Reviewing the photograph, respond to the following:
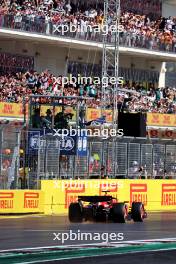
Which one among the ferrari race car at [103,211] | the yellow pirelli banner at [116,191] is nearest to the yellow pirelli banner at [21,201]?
the yellow pirelli banner at [116,191]

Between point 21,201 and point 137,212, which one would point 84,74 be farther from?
point 137,212

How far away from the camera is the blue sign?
24.6m

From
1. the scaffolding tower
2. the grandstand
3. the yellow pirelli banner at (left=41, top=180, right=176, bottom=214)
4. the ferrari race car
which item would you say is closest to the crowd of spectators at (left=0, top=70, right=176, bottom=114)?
the grandstand

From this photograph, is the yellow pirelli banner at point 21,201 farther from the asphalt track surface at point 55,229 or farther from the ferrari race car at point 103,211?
the ferrari race car at point 103,211

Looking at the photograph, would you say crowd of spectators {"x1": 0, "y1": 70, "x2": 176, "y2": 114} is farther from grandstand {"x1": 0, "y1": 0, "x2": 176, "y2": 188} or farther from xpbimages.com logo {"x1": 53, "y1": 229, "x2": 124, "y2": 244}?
xpbimages.com logo {"x1": 53, "y1": 229, "x2": 124, "y2": 244}

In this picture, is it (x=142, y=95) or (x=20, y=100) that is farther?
(x=142, y=95)

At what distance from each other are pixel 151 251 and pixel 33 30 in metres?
26.3

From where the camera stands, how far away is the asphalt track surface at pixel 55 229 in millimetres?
14422

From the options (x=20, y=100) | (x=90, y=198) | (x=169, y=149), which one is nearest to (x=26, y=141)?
(x=90, y=198)

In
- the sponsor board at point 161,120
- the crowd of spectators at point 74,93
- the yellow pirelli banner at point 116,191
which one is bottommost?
the yellow pirelli banner at point 116,191

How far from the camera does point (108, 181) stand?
25422 mm

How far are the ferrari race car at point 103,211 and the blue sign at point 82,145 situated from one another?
176 inches

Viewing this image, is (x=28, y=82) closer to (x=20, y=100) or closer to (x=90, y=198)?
(x=20, y=100)

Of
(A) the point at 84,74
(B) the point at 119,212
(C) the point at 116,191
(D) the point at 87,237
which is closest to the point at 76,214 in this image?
(B) the point at 119,212
